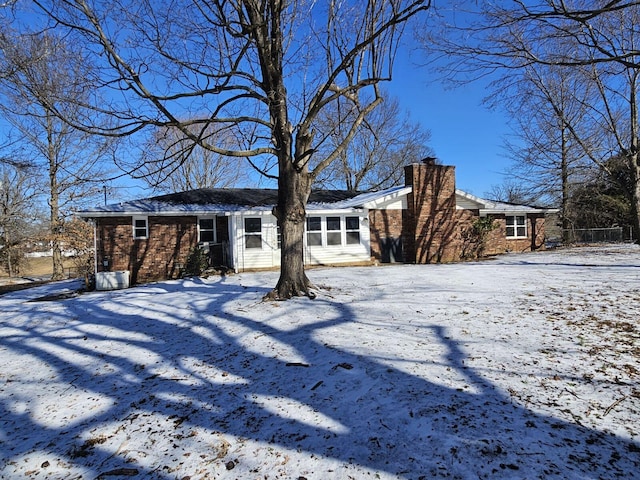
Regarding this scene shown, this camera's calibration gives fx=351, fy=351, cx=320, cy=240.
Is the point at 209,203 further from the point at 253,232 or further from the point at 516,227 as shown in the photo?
the point at 516,227

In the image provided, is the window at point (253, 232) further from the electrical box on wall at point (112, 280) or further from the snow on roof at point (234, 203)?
the electrical box on wall at point (112, 280)

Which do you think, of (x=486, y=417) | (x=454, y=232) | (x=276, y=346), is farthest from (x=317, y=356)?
(x=454, y=232)

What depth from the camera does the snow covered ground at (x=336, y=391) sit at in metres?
2.50

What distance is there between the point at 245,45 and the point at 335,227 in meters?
9.82

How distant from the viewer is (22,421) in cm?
340

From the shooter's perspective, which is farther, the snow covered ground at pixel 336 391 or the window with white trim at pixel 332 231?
the window with white trim at pixel 332 231

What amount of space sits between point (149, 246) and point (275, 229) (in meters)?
4.98

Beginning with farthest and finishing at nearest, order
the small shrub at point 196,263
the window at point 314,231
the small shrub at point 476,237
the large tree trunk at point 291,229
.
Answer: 1. the small shrub at point 476,237
2. the window at point 314,231
3. the small shrub at point 196,263
4. the large tree trunk at point 291,229

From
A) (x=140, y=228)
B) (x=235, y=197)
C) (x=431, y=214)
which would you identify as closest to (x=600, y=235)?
(x=431, y=214)

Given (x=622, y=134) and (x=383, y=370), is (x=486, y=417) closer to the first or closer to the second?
(x=383, y=370)

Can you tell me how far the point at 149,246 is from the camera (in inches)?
538

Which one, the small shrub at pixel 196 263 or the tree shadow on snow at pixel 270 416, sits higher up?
the small shrub at pixel 196 263

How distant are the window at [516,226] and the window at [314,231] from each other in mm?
11005

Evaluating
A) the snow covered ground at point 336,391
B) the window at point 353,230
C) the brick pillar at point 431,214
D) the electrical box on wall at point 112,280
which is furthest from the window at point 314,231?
the snow covered ground at point 336,391
